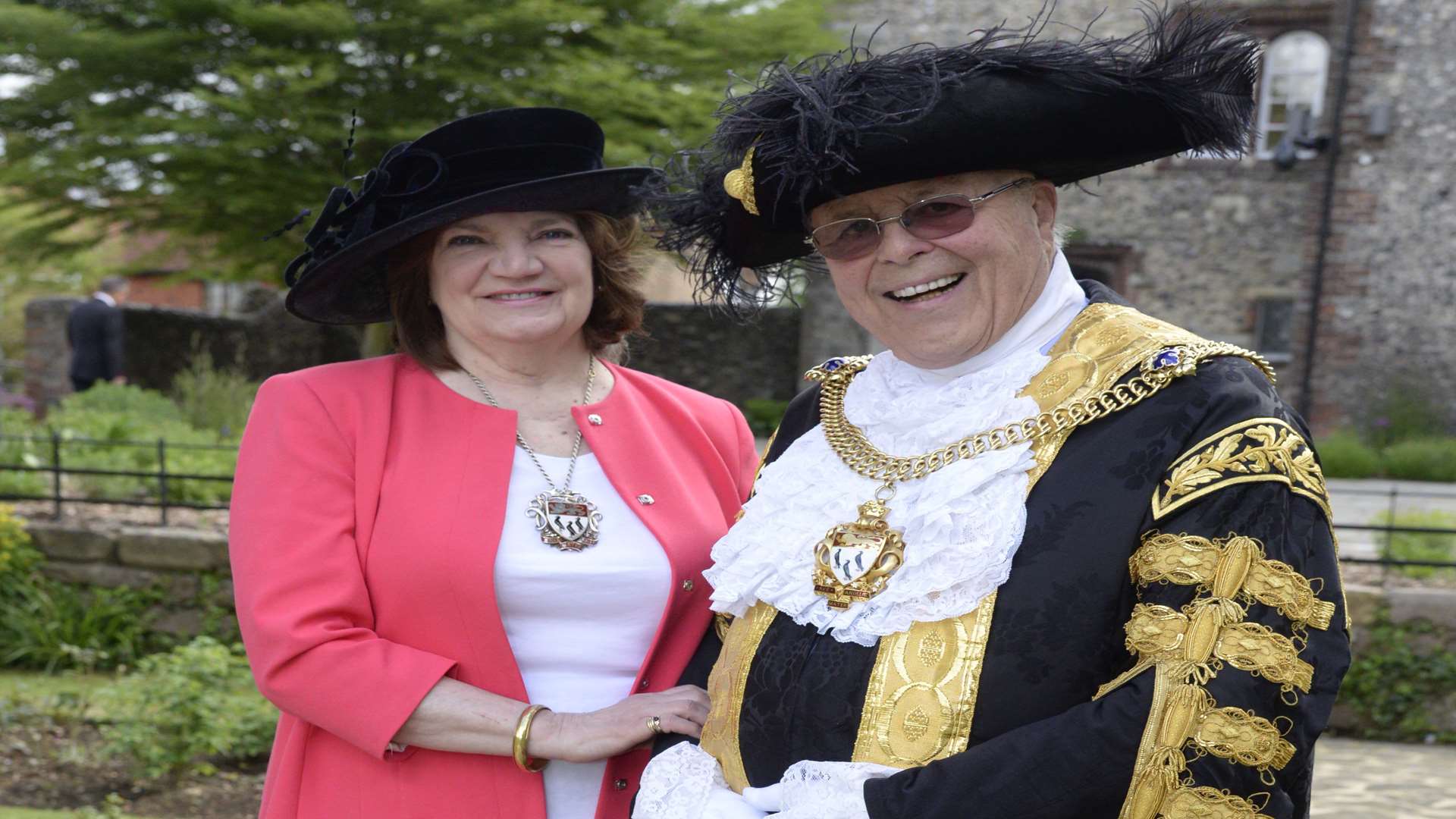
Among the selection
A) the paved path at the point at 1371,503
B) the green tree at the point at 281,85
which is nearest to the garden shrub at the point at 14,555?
the green tree at the point at 281,85

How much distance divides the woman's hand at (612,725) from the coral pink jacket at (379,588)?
11 cm

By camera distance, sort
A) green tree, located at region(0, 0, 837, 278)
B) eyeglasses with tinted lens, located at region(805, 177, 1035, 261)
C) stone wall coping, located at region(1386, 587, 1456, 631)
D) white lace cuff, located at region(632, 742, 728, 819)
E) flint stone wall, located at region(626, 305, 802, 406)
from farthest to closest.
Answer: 1. flint stone wall, located at region(626, 305, 802, 406)
2. green tree, located at region(0, 0, 837, 278)
3. stone wall coping, located at region(1386, 587, 1456, 631)
4. white lace cuff, located at region(632, 742, 728, 819)
5. eyeglasses with tinted lens, located at region(805, 177, 1035, 261)

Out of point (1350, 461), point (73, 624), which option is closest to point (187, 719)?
point (73, 624)

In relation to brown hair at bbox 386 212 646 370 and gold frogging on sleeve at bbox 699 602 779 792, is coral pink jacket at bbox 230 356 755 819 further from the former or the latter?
gold frogging on sleeve at bbox 699 602 779 792

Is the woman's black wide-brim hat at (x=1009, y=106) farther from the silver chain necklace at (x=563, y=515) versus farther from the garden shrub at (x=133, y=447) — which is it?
the garden shrub at (x=133, y=447)

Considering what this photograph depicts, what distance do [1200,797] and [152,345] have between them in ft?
49.9

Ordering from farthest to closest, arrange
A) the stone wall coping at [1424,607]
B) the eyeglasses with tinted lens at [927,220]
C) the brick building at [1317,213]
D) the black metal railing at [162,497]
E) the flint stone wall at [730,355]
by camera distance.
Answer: the flint stone wall at [730,355]
the brick building at [1317,213]
the black metal railing at [162,497]
the stone wall coping at [1424,607]
the eyeglasses with tinted lens at [927,220]

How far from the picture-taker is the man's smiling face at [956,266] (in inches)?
68.2

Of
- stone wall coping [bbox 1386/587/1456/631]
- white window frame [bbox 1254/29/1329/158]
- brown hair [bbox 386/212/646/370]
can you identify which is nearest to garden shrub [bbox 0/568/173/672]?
brown hair [bbox 386/212/646/370]

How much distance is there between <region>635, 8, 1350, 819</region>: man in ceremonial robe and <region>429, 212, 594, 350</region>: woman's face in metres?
0.54

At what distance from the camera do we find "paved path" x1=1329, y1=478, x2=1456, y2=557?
22.3ft

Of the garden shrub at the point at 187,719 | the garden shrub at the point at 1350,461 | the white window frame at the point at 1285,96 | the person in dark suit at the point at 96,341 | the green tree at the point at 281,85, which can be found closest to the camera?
the garden shrub at the point at 187,719

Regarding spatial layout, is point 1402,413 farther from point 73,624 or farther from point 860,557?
point 860,557

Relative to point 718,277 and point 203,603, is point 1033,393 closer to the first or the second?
point 718,277
